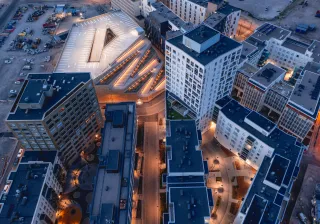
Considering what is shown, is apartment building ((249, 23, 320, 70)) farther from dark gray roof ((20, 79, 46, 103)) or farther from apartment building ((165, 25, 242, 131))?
dark gray roof ((20, 79, 46, 103))

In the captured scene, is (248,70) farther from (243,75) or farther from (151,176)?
(151,176)

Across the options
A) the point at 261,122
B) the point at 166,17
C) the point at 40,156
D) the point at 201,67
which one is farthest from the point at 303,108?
the point at 40,156

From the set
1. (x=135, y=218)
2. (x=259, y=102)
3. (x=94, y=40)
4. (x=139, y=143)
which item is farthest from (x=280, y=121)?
(x=94, y=40)

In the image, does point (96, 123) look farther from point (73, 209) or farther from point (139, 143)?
point (73, 209)

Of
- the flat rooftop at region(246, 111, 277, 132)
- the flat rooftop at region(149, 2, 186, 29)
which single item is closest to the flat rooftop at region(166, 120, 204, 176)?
the flat rooftop at region(246, 111, 277, 132)

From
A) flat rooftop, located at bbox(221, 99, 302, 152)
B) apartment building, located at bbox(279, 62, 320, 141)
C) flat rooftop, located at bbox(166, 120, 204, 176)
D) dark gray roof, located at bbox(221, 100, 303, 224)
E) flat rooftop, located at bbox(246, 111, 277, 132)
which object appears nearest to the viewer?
dark gray roof, located at bbox(221, 100, 303, 224)
